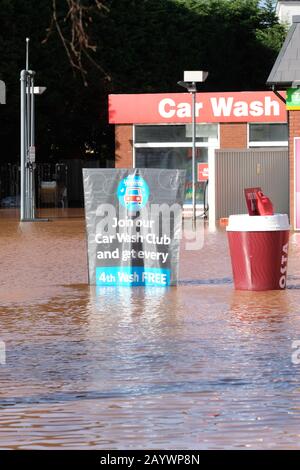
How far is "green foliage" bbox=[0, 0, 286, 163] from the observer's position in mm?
55591

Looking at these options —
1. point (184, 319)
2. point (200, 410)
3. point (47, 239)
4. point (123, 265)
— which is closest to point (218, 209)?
point (47, 239)

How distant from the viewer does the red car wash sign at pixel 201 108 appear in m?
43.7

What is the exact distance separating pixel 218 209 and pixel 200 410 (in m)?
29.9

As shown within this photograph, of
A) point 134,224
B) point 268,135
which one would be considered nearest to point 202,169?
point 268,135

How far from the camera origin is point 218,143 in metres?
44.2

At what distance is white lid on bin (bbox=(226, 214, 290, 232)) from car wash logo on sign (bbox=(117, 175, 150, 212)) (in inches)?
42.4

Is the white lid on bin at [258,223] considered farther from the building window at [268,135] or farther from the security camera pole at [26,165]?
the building window at [268,135]

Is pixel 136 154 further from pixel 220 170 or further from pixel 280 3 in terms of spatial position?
pixel 280 3

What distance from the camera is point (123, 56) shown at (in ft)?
195

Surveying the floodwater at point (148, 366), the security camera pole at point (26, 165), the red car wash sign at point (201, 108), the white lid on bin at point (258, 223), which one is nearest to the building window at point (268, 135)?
the red car wash sign at point (201, 108)

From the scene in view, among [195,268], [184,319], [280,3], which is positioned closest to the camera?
[184,319]

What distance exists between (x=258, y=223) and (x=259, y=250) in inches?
12.2

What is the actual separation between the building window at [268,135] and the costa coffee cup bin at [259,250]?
28154 millimetres

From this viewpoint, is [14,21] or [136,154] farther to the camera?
[14,21]
